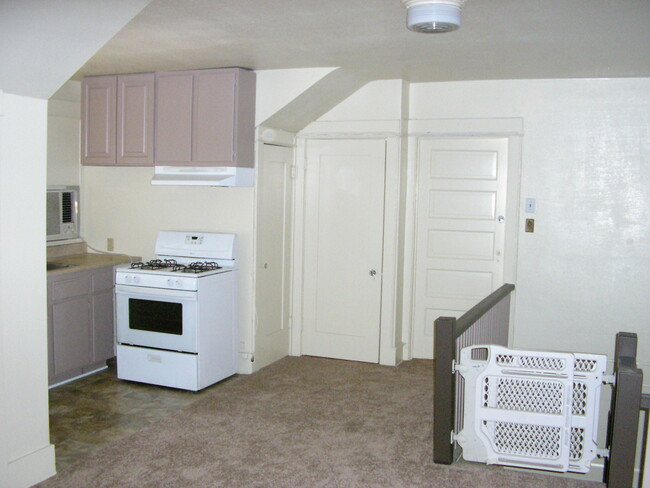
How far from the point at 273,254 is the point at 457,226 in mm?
1576

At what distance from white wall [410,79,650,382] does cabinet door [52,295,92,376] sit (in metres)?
3.33

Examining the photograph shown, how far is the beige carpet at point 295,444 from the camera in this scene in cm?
342

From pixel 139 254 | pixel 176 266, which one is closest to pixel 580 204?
pixel 176 266

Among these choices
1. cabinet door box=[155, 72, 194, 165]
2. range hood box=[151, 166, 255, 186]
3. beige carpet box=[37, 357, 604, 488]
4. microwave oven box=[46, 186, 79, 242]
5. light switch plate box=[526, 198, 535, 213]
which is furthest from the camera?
microwave oven box=[46, 186, 79, 242]

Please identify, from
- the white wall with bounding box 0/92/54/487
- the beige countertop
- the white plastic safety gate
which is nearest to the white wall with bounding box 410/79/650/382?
the white plastic safety gate

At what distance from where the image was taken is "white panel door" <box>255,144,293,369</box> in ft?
17.4

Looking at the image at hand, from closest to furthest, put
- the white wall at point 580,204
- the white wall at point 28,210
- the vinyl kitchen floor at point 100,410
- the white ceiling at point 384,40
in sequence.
→ the white wall at point 28,210 < the white ceiling at point 384,40 < the vinyl kitchen floor at point 100,410 < the white wall at point 580,204

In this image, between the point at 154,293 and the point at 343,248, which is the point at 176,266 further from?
the point at 343,248

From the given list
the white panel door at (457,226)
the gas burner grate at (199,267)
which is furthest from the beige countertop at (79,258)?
the white panel door at (457,226)

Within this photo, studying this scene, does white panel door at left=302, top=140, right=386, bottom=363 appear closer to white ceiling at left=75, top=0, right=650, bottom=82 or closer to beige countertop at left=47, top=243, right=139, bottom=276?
white ceiling at left=75, top=0, right=650, bottom=82

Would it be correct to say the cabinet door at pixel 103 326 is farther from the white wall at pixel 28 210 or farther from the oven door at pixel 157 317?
the white wall at pixel 28 210

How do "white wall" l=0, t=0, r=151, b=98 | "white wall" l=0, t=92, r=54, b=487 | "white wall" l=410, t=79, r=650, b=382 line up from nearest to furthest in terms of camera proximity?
"white wall" l=0, t=0, r=151, b=98, "white wall" l=0, t=92, r=54, b=487, "white wall" l=410, t=79, r=650, b=382

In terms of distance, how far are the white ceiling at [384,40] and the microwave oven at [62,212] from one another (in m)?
1.03

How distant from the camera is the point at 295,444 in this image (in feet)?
12.9
